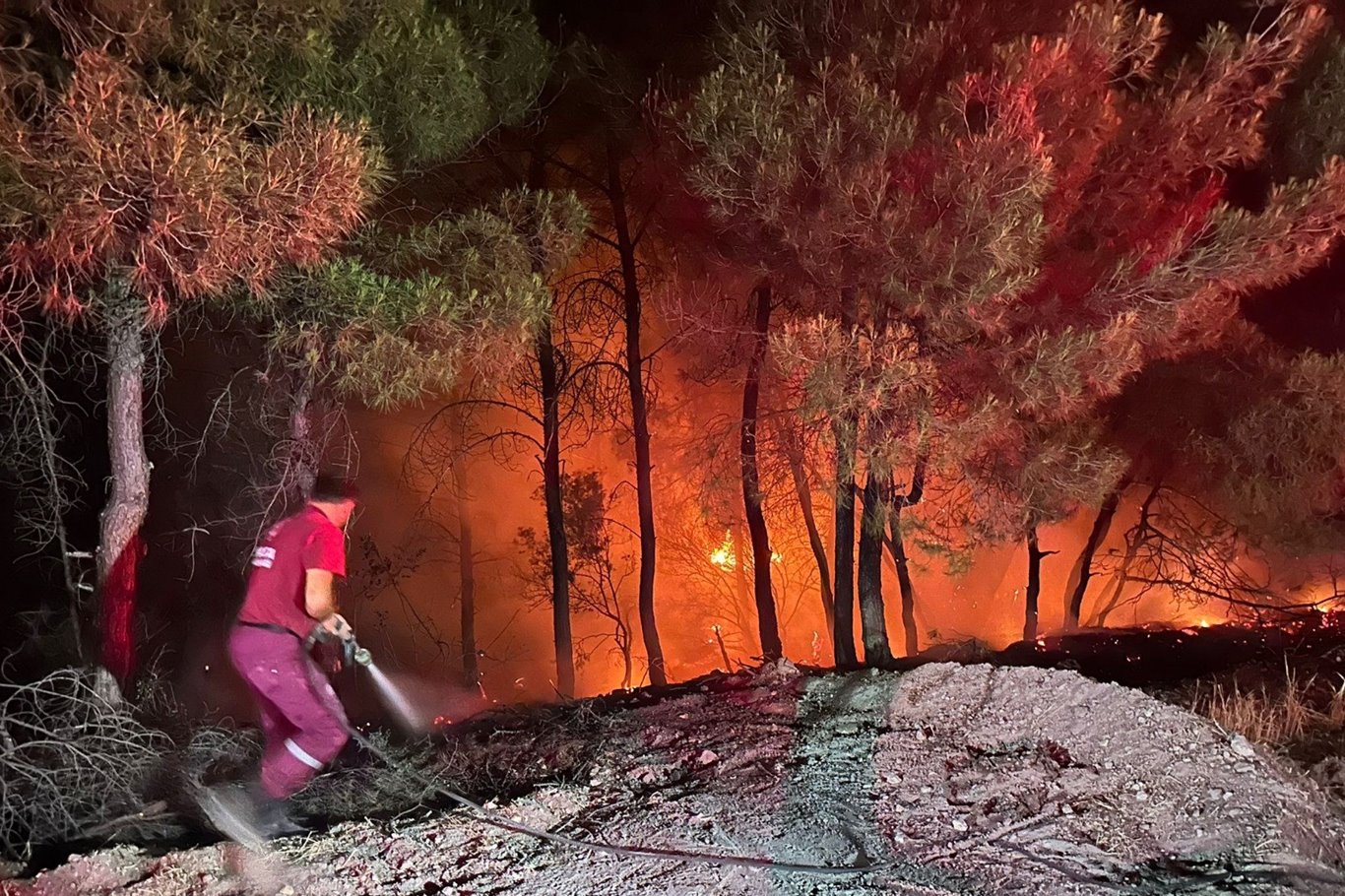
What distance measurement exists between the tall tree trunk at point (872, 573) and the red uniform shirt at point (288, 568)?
16.6 ft

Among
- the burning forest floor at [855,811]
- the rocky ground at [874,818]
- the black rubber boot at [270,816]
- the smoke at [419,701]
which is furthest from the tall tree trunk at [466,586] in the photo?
the black rubber boot at [270,816]

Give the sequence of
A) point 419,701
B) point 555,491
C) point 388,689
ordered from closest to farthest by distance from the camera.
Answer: point 388,689 < point 419,701 < point 555,491

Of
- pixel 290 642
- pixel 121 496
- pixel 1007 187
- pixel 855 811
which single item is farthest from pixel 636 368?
pixel 855 811

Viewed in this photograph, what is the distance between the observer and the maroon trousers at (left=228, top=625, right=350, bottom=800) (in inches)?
198

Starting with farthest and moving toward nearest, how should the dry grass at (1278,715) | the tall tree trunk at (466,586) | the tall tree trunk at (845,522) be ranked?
the tall tree trunk at (466,586) → the tall tree trunk at (845,522) → the dry grass at (1278,715)

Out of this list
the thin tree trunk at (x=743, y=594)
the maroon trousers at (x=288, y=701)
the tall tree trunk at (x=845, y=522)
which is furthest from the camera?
the thin tree trunk at (x=743, y=594)

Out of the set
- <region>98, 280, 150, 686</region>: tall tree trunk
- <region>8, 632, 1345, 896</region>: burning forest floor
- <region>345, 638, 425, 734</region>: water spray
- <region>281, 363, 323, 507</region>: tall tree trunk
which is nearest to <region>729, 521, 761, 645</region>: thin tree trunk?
<region>345, 638, 425, 734</region>: water spray

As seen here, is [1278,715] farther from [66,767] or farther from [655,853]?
[66,767]

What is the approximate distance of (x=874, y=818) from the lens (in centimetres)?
446

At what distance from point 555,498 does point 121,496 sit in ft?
20.6

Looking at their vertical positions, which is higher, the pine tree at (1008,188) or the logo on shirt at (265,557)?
the pine tree at (1008,188)

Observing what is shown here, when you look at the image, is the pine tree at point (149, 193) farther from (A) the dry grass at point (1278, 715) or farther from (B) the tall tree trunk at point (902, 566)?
(A) the dry grass at point (1278, 715)

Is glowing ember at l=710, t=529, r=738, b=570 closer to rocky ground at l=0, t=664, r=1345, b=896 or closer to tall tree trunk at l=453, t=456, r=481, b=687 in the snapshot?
tall tree trunk at l=453, t=456, r=481, b=687

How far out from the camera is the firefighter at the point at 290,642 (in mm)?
5020
